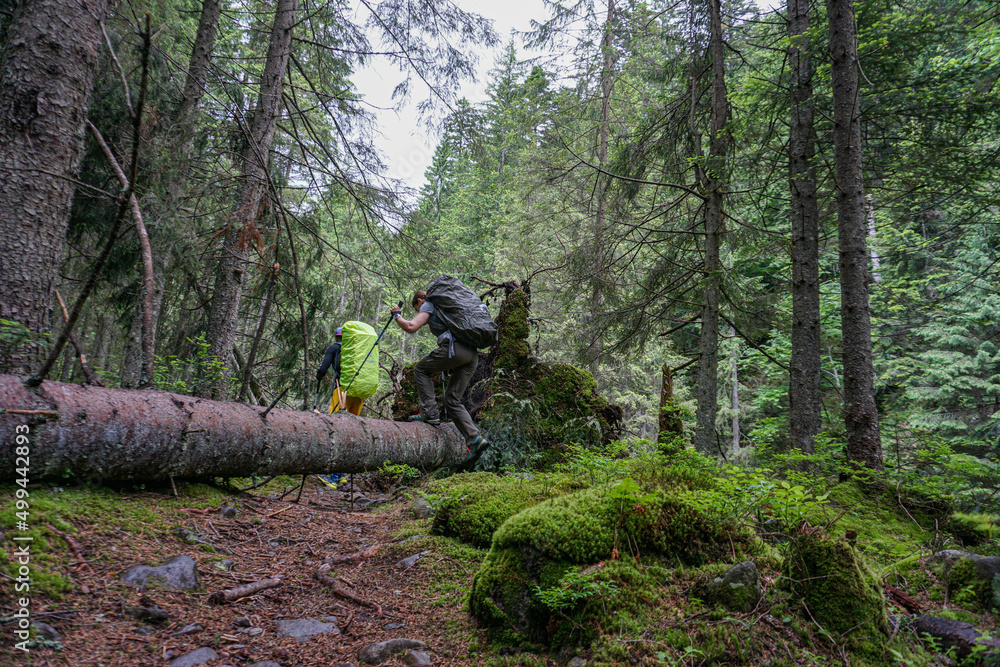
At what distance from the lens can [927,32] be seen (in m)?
5.80

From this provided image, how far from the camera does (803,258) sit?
7.40 metres

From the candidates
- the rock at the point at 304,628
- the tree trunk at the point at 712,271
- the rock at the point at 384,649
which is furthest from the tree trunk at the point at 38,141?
the tree trunk at the point at 712,271

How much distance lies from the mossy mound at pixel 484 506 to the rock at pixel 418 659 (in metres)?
1.39

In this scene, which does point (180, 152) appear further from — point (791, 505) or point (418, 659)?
point (791, 505)

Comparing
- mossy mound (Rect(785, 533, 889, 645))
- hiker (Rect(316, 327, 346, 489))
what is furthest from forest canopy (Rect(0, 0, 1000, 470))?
mossy mound (Rect(785, 533, 889, 645))

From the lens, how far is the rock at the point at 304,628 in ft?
8.97

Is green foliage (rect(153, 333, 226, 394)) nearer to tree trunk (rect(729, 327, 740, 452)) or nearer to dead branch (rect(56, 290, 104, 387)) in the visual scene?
dead branch (rect(56, 290, 104, 387))

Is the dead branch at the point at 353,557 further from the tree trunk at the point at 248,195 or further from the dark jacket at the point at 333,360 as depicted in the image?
the dark jacket at the point at 333,360

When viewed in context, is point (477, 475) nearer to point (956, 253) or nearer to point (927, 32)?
point (927, 32)

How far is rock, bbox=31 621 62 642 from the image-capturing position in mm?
2115

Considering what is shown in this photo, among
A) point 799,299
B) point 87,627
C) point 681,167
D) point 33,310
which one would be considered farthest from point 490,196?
point 87,627

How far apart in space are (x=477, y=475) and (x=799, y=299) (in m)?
5.65

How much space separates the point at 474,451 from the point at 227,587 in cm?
387

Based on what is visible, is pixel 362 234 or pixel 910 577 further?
pixel 362 234
